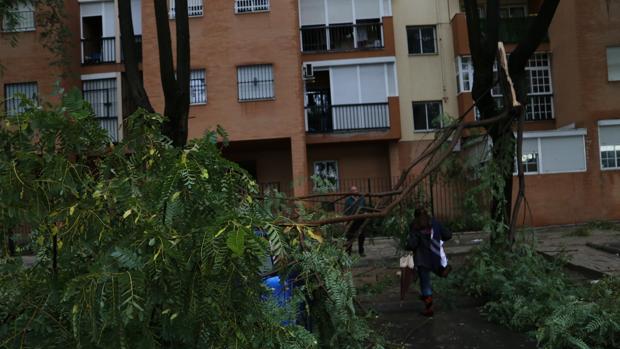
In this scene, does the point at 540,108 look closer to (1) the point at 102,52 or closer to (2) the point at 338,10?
(2) the point at 338,10

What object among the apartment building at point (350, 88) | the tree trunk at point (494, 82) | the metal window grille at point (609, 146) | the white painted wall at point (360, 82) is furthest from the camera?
the white painted wall at point (360, 82)

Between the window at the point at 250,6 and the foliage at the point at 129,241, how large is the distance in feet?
60.9

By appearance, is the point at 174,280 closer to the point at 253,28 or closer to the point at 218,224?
the point at 218,224

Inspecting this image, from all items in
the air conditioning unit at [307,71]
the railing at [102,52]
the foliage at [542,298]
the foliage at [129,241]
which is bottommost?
the foliage at [542,298]

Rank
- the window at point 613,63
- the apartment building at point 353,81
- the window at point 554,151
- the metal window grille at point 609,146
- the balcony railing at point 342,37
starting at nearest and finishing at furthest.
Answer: the window at point 554,151 → the apartment building at point 353,81 → the metal window grille at point 609,146 → the window at point 613,63 → the balcony railing at point 342,37

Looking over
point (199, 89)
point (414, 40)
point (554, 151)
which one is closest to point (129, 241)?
point (199, 89)

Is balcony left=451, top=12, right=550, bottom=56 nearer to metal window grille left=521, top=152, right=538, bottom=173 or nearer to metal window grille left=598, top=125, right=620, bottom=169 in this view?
metal window grille left=598, top=125, right=620, bottom=169

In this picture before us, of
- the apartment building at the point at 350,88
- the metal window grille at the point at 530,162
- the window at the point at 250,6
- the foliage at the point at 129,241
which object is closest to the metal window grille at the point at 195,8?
the window at the point at 250,6

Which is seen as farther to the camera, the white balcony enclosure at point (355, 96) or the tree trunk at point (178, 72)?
the white balcony enclosure at point (355, 96)

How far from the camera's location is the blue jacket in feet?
25.7

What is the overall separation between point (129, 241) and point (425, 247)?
6.20m

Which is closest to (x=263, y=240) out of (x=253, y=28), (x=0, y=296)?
(x=0, y=296)

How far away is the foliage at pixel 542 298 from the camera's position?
538 cm

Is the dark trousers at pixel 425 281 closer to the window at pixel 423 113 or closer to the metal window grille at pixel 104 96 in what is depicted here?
the window at pixel 423 113
